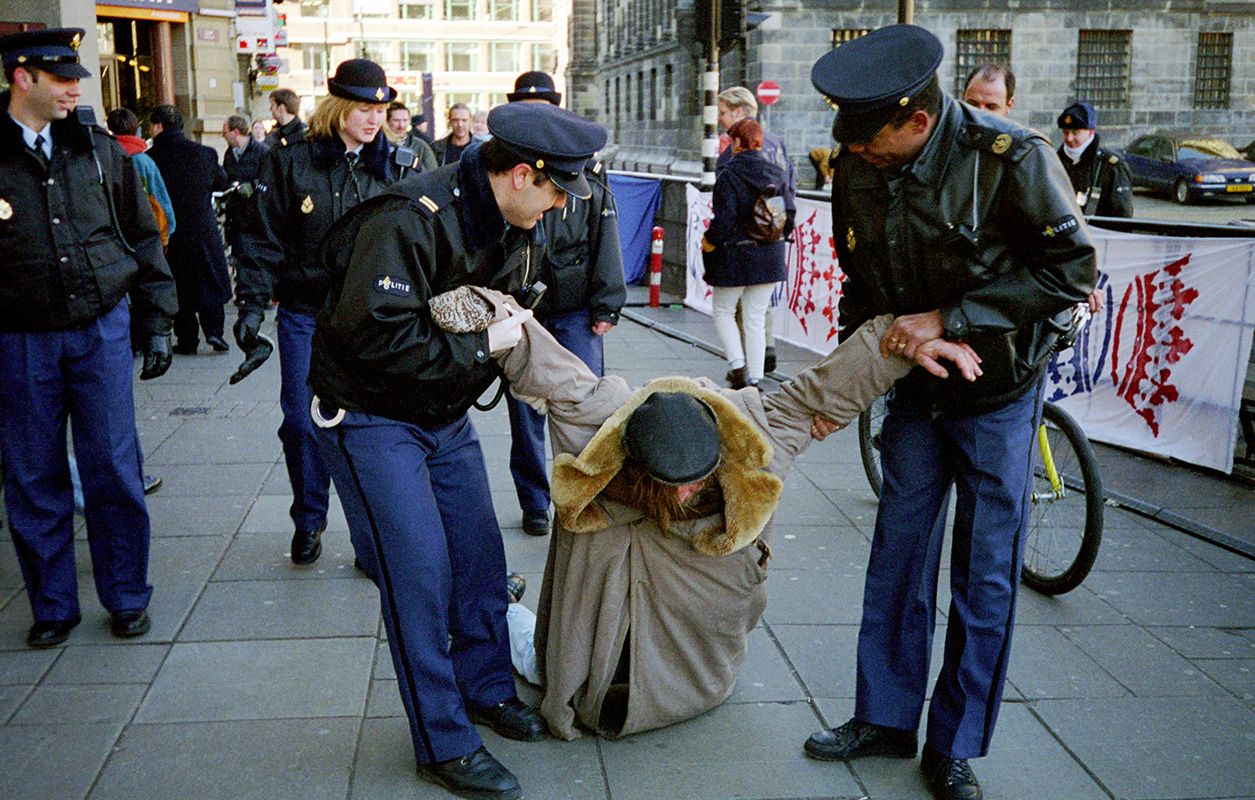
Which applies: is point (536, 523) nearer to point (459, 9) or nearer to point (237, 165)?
point (237, 165)

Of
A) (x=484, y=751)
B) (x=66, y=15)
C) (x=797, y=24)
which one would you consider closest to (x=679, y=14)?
(x=66, y=15)

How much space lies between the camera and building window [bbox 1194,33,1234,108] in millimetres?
34625

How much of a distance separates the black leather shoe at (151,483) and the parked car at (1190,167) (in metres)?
27.7

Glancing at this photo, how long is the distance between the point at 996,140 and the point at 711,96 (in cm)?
1054

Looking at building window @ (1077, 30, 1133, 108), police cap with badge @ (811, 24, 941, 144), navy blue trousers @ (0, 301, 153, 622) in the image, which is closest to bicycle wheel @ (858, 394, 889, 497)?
police cap with badge @ (811, 24, 941, 144)

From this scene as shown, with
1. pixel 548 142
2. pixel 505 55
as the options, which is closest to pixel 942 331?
pixel 548 142

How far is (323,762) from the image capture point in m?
3.40

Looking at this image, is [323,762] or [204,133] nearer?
[323,762]

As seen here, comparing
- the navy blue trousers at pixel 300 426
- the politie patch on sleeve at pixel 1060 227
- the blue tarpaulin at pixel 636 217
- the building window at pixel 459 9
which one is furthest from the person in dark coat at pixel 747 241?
the building window at pixel 459 9

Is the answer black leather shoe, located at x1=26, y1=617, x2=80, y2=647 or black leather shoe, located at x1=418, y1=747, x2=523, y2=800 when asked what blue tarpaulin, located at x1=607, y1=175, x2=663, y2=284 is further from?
black leather shoe, located at x1=418, y1=747, x2=523, y2=800

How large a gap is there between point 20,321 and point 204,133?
649 inches

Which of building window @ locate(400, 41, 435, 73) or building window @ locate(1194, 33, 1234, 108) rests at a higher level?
building window @ locate(400, 41, 435, 73)

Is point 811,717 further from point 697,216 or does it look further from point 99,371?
point 697,216

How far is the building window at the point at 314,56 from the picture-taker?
87.0 metres
